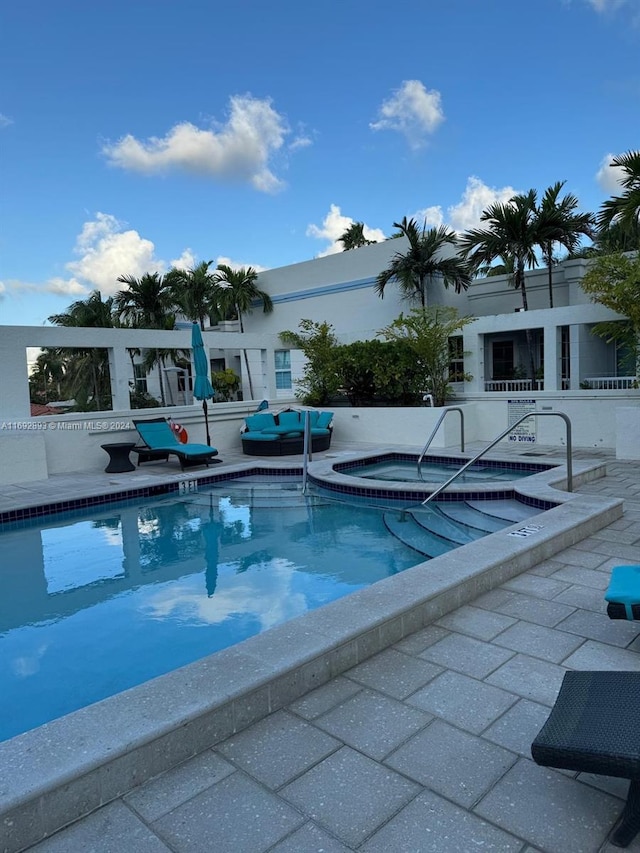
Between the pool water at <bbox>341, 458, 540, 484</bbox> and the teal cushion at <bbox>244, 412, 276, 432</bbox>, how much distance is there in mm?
2978

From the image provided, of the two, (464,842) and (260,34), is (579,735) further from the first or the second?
(260,34)

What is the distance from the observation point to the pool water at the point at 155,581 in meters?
3.84

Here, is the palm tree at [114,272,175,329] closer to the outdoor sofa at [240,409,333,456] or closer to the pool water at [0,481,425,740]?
the outdoor sofa at [240,409,333,456]

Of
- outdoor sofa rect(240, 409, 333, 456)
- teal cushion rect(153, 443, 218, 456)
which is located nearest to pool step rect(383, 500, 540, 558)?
teal cushion rect(153, 443, 218, 456)

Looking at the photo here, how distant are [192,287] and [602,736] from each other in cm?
2489

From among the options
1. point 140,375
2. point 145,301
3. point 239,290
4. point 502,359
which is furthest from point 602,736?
point 145,301

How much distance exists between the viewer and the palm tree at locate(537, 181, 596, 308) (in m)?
15.4

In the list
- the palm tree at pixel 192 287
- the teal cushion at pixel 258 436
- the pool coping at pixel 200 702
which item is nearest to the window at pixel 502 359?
the teal cushion at pixel 258 436

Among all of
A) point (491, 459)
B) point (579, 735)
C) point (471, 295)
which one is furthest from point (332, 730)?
point (471, 295)

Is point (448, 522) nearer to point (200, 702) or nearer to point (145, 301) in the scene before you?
point (200, 702)

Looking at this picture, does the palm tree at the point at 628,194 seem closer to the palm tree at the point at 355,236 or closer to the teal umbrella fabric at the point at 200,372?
the teal umbrella fabric at the point at 200,372

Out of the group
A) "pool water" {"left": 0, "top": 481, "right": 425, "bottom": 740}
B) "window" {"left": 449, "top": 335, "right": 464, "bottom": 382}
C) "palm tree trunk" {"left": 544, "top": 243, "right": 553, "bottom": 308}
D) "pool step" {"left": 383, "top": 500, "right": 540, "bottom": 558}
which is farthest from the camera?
"palm tree trunk" {"left": 544, "top": 243, "right": 553, "bottom": 308}

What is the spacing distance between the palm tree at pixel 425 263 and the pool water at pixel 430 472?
885 cm

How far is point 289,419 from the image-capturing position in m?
13.1
